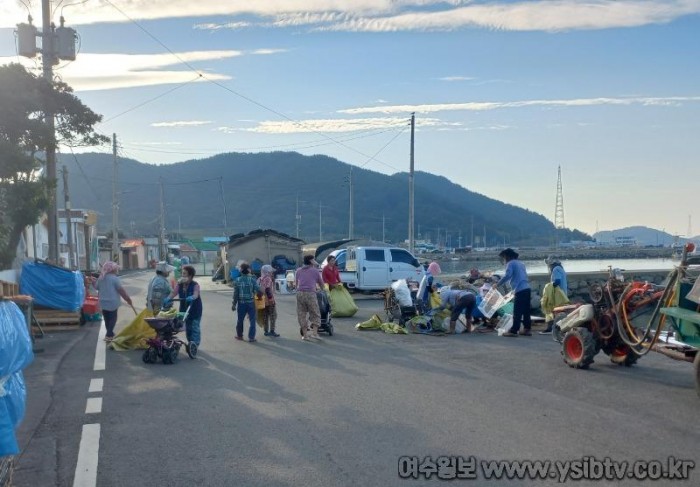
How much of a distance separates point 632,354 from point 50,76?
2088cm

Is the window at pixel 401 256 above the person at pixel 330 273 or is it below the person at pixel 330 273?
above

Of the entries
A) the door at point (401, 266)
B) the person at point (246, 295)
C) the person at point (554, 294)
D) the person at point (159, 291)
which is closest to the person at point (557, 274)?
the person at point (554, 294)

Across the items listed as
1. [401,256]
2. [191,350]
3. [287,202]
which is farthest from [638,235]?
[191,350]

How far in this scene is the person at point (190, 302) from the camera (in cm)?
1367

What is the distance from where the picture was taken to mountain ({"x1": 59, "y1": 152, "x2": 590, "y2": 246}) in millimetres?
124125

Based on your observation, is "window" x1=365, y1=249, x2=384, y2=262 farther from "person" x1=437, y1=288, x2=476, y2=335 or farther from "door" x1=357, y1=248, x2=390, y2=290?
"person" x1=437, y1=288, x2=476, y2=335

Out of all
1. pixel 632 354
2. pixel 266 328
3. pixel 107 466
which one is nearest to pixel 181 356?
pixel 266 328

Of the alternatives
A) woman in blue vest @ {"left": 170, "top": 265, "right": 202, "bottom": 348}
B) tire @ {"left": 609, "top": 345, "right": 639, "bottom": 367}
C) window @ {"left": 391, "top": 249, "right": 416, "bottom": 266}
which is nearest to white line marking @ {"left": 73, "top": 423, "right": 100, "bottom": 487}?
woman in blue vest @ {"left": 170, "top": 265, "right": 202, "bottom": 348}

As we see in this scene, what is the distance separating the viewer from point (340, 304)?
20.7 metres

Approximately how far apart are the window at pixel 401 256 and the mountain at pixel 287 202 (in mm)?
84003

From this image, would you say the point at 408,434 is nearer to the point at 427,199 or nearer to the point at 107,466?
the point at 107,466

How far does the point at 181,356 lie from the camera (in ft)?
45.2

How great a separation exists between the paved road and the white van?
15.3 metres

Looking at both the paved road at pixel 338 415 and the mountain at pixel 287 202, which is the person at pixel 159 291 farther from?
the mountain at pixel 287 202
